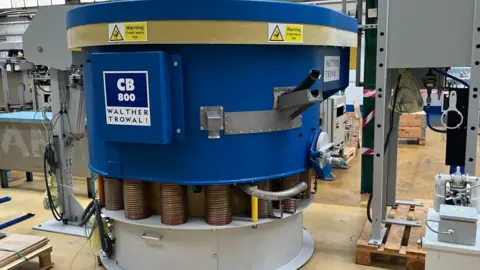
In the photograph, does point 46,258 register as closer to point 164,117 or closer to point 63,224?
point 63,224

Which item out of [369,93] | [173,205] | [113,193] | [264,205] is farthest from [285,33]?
[369,93]

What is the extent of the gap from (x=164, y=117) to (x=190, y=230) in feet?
2.57

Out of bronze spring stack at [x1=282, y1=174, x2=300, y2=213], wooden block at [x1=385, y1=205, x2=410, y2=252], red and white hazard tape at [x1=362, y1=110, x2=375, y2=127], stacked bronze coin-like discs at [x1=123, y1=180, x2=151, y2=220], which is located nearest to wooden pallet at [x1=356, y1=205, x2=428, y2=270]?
wooden block at [x1=385, y1=205, x2=410, y2=252]

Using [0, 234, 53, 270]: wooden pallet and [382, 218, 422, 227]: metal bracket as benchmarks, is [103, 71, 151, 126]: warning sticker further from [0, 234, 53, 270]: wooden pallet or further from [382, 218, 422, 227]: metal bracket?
[382, 218, 422, 227]: metal bracket

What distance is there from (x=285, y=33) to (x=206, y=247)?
1.38m

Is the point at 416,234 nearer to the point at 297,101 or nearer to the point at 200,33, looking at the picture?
the point at 297,101

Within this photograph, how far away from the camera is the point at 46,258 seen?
3186 millimetres

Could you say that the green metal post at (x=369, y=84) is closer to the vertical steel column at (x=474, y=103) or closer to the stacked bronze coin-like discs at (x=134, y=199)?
the vertical steel column at (x=474, y=103)

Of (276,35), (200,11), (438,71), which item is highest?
(200,11)

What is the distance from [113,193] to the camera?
290 cm

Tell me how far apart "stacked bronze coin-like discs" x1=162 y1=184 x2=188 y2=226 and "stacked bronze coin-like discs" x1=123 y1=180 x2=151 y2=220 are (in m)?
0.17

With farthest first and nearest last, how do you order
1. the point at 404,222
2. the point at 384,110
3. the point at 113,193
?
the point at 404,222 < the point at 384,110 < the point at 113,193

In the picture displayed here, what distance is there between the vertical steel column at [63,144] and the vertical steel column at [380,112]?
2.46 m

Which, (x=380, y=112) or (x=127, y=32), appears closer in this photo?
(x=127, y=32)
